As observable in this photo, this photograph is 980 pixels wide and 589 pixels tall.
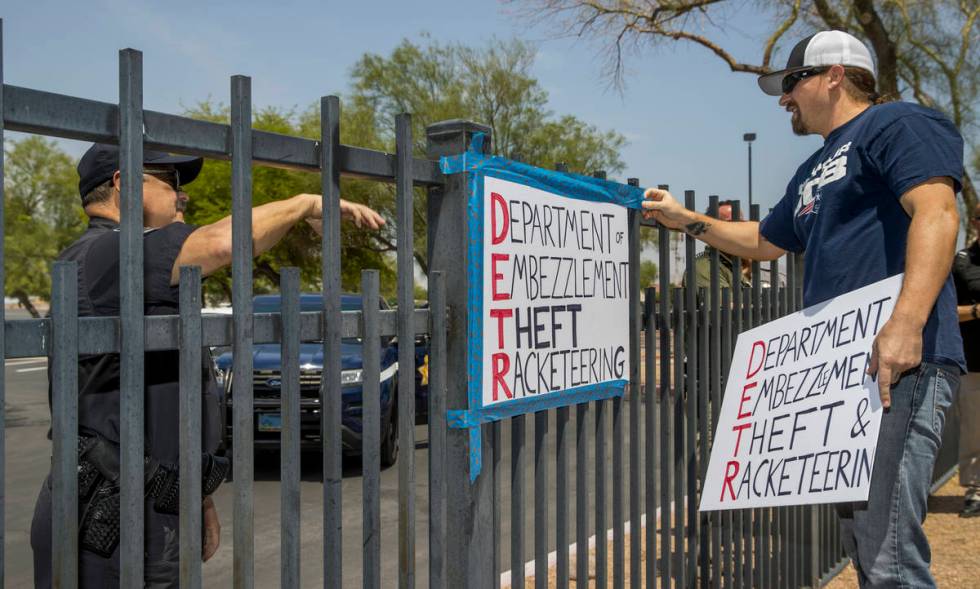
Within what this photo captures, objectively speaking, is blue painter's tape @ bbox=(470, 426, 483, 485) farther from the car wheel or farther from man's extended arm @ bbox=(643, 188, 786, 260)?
the car wheel

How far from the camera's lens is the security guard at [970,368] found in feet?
19.9

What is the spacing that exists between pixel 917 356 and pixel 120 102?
2067mm

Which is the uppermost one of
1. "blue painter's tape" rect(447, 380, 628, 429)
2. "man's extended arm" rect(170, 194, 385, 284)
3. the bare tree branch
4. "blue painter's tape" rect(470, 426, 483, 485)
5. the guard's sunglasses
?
the bare tree branch

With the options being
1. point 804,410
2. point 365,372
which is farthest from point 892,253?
point 365,372

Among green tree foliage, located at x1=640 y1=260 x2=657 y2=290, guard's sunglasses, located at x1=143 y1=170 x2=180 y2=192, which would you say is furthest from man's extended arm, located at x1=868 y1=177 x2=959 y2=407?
green tree foliage, located at x1=640 y1=260 x2=657 y2=290

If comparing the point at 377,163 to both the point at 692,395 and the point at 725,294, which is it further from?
the point at 725,294

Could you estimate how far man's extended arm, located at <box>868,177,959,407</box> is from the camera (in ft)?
7.75

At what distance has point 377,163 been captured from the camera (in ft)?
7.56

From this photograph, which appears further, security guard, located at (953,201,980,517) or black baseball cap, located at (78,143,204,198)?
security guard, located at (953,201,980,517)

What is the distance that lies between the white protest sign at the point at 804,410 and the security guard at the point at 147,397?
1.62 metres

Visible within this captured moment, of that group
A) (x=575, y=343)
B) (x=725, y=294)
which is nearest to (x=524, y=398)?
(x=575, y=343)

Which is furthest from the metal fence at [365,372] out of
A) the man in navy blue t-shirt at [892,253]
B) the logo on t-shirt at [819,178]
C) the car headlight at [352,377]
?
the car headlight at [352,377]

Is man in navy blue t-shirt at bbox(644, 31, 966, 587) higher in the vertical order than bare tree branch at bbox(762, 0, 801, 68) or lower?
lower

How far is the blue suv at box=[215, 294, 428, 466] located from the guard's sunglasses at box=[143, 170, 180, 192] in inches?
150
